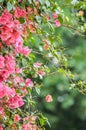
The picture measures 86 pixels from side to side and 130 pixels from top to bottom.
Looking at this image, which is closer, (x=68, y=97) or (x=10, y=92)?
(x=10, y=92)

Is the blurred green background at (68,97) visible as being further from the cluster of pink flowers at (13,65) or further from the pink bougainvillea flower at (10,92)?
the pink bougainvillea flower at (10,92)

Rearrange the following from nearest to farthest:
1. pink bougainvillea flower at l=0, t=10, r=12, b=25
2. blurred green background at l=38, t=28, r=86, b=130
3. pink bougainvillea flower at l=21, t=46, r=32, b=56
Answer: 1. pink bougainvillea flower at l=0, t=10, r=12, b=25
2. pink bougainvillea flower at l=21, t=46, r=32, b=56
3. blurred green background at l=38, t=28, r=86, b=130

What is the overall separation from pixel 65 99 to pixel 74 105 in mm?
131

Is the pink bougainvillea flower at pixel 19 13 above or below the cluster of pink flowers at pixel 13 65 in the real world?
above

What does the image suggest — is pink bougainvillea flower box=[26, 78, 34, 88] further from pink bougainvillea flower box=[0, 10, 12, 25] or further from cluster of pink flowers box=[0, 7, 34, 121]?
pink bougainvillea flower box=[0, 10, 12, 25]

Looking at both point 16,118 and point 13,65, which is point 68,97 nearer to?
point 16,118

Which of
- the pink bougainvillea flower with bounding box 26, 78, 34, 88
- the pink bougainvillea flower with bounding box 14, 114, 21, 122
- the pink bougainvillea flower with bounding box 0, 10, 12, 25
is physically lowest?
the pink bougainvillea flower with bounding box 14, 114, 21, 122

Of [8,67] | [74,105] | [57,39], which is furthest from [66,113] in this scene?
[8,67]

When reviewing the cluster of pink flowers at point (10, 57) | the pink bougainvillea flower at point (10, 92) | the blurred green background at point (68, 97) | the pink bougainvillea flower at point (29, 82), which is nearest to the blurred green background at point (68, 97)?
the blurred green background at point (68, 97)

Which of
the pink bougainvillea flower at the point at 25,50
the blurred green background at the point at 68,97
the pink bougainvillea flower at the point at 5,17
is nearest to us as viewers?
the pink bougainvillea flower at the point at 5,17

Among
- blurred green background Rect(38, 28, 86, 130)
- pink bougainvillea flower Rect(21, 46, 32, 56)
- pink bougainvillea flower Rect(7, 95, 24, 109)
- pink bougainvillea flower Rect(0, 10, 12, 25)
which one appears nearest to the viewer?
pink bougainvillea flower Rect(0, 10, 12, 25)

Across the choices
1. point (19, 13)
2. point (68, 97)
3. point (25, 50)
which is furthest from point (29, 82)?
point (68, 97)

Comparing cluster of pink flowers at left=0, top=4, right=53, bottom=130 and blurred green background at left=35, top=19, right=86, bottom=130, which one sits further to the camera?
blurred green background at left=35, top=19, right=86, bottom=130

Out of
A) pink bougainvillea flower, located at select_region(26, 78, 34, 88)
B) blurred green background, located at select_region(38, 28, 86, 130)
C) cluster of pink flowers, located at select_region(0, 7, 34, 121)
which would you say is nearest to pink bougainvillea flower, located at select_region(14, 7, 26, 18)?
cluster of pink flowers, located at select_region(0, 7, 34, 121)
